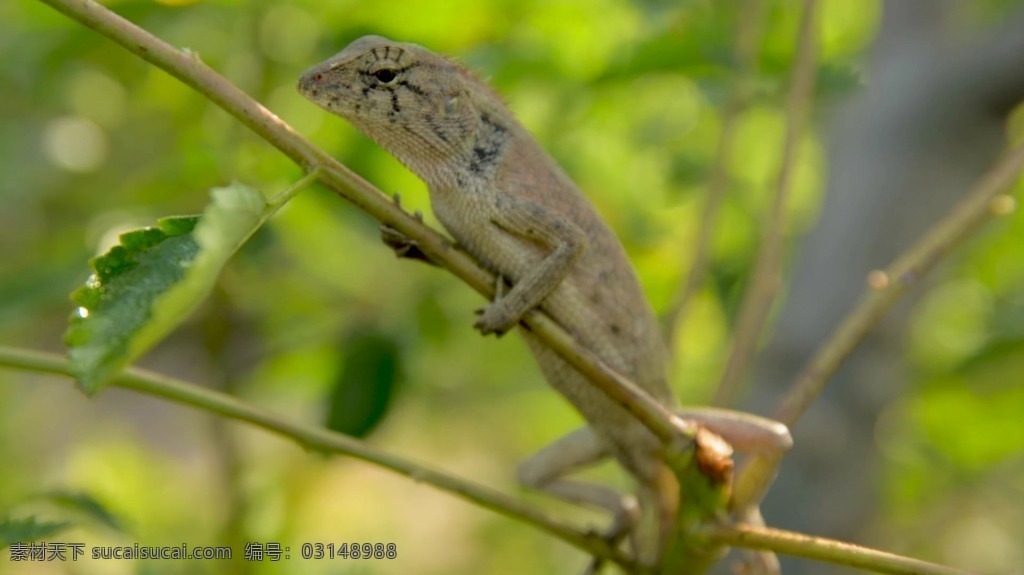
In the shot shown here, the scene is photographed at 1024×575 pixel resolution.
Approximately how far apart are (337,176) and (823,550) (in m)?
0.98

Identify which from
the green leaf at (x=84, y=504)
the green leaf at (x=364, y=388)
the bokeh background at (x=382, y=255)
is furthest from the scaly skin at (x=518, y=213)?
the green leaf at (x=84, y=504)

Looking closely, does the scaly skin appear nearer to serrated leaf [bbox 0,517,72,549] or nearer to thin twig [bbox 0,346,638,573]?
thin twig [bbox 0,346,638,573]

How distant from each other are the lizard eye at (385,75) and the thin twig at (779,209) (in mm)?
956

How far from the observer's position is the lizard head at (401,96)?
2.19 meters

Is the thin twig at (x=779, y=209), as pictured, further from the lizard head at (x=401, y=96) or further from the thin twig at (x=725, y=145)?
the lizard head at (x=401, y=96)

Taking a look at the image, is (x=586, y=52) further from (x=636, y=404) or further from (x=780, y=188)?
(x=636, y=404)

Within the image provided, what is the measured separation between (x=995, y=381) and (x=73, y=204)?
11.0ft

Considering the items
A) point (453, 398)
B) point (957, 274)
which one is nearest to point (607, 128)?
point (453, 398)

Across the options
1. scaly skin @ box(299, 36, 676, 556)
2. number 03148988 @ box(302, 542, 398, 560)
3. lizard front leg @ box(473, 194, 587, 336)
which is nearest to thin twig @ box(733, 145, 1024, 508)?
scaly skin @ box(299, 36, 676, 556)

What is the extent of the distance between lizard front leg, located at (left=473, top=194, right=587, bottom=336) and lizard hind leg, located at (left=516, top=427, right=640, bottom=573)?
0.61m

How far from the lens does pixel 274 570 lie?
9.12ft

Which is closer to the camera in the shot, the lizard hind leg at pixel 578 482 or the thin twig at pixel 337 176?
the thin twig at pixel 337 176

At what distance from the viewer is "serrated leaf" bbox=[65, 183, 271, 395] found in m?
1.07

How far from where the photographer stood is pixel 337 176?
4.73 ft
